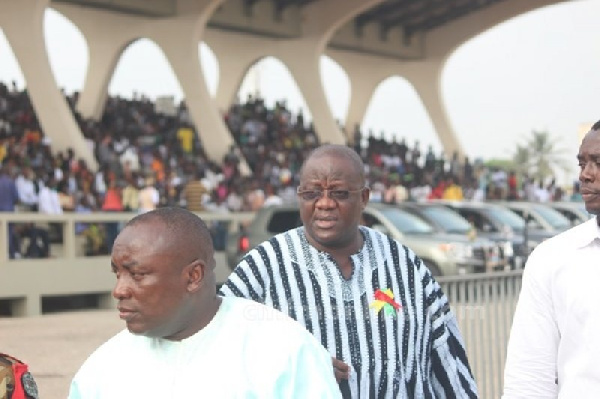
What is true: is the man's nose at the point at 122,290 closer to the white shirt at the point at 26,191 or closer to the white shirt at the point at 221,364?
the white shirt at the point at 221,364

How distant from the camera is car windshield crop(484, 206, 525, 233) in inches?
730

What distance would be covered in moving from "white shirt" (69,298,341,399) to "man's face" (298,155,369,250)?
1.13 metres

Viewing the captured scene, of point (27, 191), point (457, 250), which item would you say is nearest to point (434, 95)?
point (457, 250)

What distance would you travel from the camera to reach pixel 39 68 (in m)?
24.1

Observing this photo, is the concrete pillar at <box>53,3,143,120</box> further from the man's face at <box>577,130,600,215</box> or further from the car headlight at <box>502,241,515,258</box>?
the man's face at <box>577,130,600,215</box>

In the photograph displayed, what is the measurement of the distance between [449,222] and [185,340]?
47.7 feet

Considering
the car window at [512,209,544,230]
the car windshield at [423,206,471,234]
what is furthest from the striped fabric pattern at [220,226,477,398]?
the car window at [512,209,544,230]

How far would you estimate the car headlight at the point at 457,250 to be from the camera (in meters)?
15.6

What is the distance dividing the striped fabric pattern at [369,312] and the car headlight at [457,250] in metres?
11.6

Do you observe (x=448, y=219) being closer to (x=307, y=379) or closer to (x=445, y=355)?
(x=445, y=355)

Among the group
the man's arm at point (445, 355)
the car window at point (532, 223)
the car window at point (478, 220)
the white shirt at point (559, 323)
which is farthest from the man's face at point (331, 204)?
the car window at point (532, 223)

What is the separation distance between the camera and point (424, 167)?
1328 inches

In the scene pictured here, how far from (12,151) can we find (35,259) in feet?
13.1

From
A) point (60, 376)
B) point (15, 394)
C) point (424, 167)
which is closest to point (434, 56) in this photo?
point (424, 167)
